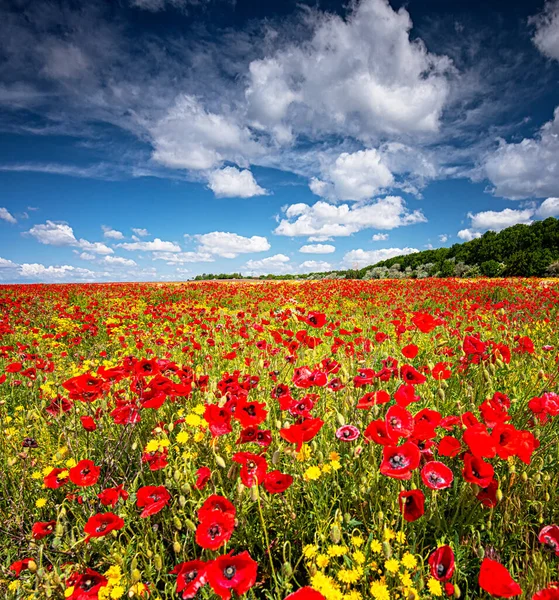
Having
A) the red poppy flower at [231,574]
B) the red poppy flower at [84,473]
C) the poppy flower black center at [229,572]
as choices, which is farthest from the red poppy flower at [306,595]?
the red poppy flower at [84,473]

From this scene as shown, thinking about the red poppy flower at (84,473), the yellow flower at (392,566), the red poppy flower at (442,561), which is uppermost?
the red poppy flower at (84,473)

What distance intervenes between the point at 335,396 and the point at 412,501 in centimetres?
147

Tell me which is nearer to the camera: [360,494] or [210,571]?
[210,571]

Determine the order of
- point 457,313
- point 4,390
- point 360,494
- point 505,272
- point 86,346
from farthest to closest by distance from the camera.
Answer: point 505,272 < point 457,313 < point 86,346 < point 4,390 < point 360,494

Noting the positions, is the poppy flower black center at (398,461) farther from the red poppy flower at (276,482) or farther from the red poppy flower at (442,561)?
the red poppy flower at (276,482)

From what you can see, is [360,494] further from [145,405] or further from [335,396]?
[145,405]

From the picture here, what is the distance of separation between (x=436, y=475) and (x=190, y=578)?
110 cm

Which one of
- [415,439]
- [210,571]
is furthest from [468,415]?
[210,571]

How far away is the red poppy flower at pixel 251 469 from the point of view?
4.78 ft

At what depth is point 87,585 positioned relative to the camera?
1369 millimetres

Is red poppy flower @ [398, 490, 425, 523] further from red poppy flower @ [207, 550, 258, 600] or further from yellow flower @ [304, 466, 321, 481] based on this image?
red poppy flower @ [207, 550, 258, 600]

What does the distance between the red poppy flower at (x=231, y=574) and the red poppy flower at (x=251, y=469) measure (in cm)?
32

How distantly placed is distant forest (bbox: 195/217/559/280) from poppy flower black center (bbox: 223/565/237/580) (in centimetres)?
2753

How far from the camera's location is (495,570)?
3.32 ft
